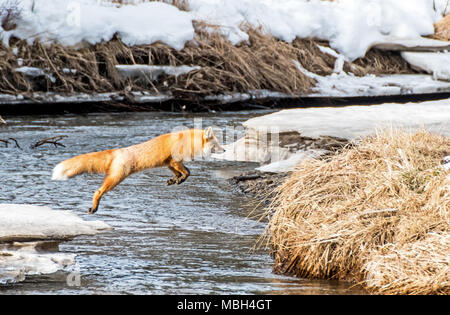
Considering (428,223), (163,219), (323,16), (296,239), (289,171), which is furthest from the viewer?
(323,16)

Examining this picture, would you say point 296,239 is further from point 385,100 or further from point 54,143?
point 385,100

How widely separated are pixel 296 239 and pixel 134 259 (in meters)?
1.16

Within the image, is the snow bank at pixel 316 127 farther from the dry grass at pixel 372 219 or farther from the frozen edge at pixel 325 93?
the frozen edge at pixel 325 93

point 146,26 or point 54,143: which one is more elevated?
point 146,26

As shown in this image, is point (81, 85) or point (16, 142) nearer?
point (16, 142)

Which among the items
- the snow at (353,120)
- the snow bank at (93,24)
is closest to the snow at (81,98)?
the snow bank at (93,24)

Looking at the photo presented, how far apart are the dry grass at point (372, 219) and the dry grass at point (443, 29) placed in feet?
47.9

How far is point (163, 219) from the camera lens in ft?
20.7

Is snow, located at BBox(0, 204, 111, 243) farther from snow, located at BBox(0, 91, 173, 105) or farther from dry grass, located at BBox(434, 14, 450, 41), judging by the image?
dry grass, located at BBox(434, 14, 450, 41)

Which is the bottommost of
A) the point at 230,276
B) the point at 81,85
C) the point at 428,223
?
the point at 230,276

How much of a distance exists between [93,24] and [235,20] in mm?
3673

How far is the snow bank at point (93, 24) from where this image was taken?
13.8 m

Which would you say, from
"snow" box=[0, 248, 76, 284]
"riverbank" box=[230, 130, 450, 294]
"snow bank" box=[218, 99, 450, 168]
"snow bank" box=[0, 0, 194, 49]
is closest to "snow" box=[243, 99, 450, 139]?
"snow bank" box=[218, 99, 450, 168]

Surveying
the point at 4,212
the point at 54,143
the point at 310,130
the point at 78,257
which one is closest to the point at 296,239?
the point at 78,257
